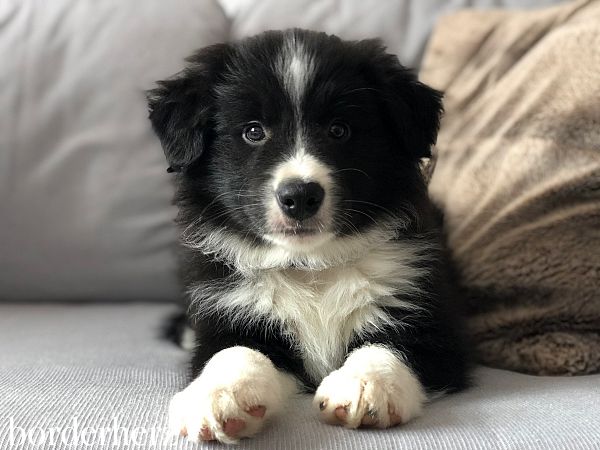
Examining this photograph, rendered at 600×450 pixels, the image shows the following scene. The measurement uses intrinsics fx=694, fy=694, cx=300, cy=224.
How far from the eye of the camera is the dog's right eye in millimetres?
2141

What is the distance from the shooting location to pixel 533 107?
271cm

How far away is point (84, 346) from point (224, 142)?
1008 mm

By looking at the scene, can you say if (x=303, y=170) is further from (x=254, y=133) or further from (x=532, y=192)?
(x=532, y=192)

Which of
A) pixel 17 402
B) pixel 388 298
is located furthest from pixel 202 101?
pixel 17 402

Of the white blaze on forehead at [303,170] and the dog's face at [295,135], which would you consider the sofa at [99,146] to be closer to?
the dog's face at [295,135]

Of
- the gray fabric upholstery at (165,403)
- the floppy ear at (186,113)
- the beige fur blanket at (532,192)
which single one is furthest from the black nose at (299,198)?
the beige fur blanket at (532,192)

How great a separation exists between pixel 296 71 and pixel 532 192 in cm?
104

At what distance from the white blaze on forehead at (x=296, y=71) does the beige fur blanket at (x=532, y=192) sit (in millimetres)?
991

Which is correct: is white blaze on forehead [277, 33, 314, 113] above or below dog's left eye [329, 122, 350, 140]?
above

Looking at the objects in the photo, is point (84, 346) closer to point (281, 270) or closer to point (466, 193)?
point (281, 270)

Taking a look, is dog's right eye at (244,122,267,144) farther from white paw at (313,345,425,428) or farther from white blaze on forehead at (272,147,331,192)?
white paw at (313,345,425,428)

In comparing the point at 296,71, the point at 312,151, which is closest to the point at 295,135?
the point at 312,151

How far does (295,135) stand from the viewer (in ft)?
6.81

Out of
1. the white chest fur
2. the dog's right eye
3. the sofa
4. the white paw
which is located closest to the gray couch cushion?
the sofa
